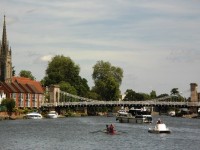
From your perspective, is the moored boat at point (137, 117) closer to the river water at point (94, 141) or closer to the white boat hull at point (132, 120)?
the white boat hull at point (132, 120)

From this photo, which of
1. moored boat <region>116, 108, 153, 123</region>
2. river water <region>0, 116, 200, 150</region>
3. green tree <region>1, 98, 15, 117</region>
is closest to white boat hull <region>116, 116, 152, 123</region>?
moored boat <region>116, 108, 153, 123</region>

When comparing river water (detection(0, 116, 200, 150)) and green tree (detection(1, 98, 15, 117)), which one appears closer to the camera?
river water (detection(0, 116, 200, 150))

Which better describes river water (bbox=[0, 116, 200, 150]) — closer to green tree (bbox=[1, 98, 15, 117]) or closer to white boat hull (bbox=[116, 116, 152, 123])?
white boat hull (bbox=[116, 116, 152, 123])

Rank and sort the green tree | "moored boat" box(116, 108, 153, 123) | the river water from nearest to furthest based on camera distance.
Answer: the river water < "moored boat" box(116, 108, 153, 123) < the green tree

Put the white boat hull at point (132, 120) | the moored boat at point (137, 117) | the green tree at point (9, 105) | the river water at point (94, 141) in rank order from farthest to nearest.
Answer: the green tree at point (9, 105) → the moored boat at point (137, 117) → the white boat hull at point (132, 120) → the river water at point (94, 141)

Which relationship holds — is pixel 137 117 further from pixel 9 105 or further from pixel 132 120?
pixel 9 105

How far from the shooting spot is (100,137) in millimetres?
102938

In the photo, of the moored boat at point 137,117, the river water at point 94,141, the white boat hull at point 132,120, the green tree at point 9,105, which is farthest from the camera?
the green tree at point 9,105

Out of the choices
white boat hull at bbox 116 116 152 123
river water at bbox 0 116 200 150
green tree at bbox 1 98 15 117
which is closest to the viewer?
river water at bbox 0 116 200 150

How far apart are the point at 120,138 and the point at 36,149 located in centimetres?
2305

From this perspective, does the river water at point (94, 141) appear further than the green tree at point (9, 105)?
No

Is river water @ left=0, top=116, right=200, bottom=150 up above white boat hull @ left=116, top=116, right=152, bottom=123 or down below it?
below

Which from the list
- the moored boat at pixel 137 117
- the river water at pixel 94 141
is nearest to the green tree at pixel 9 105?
the moored boat at pixel 137 117

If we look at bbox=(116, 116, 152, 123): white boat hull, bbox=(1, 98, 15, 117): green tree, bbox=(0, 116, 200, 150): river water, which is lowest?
bbox=(0, 116, 200, 150): river water
